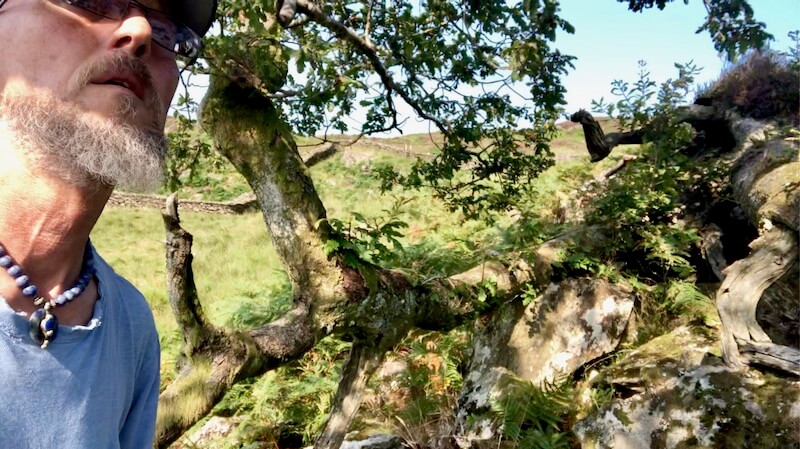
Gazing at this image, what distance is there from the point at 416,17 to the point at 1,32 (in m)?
4.27

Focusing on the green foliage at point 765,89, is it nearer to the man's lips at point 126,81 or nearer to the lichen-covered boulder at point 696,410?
the lichen-covered boulder at point 696,410

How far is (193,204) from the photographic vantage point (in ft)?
72.4

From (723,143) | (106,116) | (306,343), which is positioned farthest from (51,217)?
(723,143)

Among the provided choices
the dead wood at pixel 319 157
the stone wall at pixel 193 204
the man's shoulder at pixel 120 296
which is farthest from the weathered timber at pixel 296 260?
the dead wood at pixel 319 157

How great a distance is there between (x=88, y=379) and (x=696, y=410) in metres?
4.71

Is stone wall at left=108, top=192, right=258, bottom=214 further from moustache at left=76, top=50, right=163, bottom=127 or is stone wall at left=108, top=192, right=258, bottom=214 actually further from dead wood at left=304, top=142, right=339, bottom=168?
moustache at left=76, top=50, right=163, bottom=127

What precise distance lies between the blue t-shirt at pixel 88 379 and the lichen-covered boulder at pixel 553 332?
444cm

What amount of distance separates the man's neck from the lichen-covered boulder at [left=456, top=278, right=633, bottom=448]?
4.90 meters

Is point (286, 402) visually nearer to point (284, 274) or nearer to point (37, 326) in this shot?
point (284, 274)

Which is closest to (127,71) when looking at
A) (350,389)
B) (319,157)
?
(350,389)

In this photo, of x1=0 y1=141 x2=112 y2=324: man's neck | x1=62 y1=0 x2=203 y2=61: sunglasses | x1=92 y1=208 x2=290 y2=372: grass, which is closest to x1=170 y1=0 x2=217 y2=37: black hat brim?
x1=62 y1=0 x2=203 y2=61: sunglasses

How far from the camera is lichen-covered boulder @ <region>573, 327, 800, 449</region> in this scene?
398 cm

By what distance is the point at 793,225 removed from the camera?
4.70 meters

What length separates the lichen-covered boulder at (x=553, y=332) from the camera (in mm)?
5852
